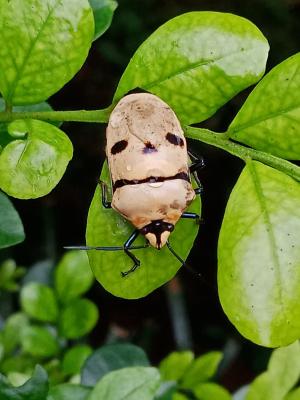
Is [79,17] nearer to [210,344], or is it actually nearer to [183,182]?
[183,182]

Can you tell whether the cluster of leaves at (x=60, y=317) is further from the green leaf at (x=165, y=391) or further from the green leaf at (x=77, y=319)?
the green leaf at (x=165, y=391)

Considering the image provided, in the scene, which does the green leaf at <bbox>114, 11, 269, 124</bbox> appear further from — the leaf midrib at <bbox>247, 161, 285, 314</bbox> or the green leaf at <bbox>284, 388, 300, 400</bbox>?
the green leaf at <bbox>284, 388, 300, 400</bbox>

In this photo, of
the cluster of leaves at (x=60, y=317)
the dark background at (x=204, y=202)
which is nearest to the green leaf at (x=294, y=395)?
the cluster of leaves at (x=60, y=317)

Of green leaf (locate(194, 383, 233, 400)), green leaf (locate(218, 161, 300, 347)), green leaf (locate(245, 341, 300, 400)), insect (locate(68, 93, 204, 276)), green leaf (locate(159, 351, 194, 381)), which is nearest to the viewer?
green leaf (locate(218, 161, 300, 347))

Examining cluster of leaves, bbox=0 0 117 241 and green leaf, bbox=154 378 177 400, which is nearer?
cluster of leaves, bbox=0 0 117 241

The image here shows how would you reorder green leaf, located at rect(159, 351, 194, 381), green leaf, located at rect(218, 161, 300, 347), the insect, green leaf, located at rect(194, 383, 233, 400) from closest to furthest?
green leaf, located at rect(218, 161, 300, 347) → the insect → green leaf, located at rect(194, 383, 233, 400) → green leaf, located at rect(159, 351, 194, 381)

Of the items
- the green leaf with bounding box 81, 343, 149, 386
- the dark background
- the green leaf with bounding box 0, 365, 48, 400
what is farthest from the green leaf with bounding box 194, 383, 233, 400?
the dark background
